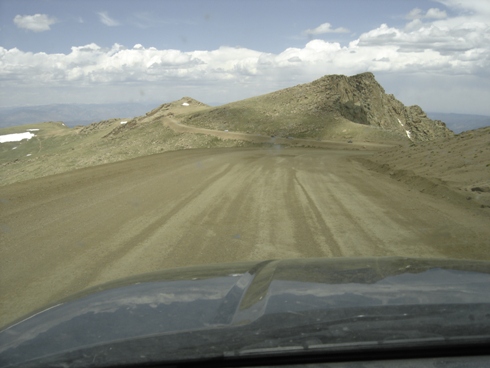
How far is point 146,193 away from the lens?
44.7 feet

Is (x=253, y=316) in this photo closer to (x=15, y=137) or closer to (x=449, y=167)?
(x=449, y=167)

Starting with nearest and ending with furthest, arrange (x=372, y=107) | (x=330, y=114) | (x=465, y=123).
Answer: (x=330, y=114)
(x=372, y=107)
(x=465, y=123)

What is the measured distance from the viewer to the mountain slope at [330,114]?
47000 millimetres

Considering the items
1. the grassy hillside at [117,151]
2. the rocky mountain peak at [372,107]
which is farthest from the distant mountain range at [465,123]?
the grassy hillside at [117,151]

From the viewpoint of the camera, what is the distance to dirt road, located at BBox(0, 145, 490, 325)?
6.95m

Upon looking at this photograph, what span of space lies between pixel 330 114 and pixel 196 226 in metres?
45.3

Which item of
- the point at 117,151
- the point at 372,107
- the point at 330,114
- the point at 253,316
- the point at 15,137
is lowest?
the point at 15,137

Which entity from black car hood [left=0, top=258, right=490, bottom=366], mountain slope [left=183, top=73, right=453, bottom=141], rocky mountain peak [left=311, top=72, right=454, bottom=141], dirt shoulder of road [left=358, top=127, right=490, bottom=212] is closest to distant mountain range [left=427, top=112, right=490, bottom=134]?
rocky mountain peak [left=311, top=72, right=454, bottom=141]

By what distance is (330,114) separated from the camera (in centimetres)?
5256

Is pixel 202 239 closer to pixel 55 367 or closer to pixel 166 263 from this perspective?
pixel 166 263

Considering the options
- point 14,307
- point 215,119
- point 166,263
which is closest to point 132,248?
point 166,263

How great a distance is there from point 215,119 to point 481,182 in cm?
4072

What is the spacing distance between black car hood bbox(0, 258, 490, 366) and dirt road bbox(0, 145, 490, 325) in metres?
2.76

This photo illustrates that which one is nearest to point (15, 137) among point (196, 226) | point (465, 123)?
point (465, 123)
